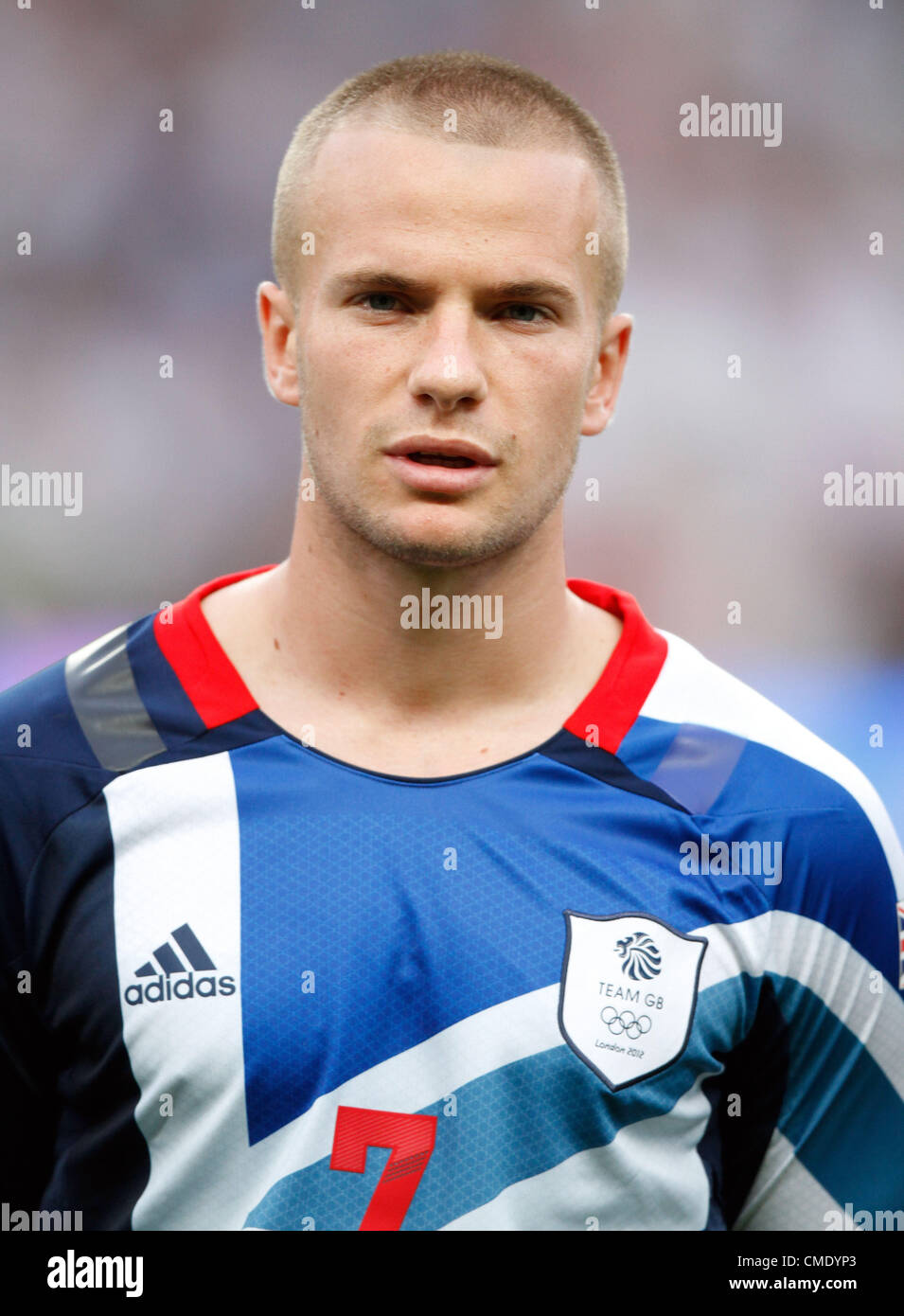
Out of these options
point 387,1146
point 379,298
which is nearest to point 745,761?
point 387,1146

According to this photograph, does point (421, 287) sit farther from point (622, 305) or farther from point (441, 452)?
point (622, 305)

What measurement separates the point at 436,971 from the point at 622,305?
177 inches

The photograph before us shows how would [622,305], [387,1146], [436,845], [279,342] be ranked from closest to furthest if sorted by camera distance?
[387,1146] → [436,845] → [279,342] → [622,305]

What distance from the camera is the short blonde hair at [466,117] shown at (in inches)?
77.2

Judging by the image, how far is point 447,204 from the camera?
6.17 ft

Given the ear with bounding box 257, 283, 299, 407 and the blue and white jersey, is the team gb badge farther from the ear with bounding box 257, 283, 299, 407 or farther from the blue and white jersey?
the ear with bounding box 257, 283, 299, 407

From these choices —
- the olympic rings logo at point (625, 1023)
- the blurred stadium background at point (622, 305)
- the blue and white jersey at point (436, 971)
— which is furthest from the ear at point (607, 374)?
the blurred stadium background at point (622, 305)

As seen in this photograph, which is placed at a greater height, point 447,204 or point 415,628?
point 447,204

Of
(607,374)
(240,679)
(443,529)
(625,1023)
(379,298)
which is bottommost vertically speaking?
(625,1023)

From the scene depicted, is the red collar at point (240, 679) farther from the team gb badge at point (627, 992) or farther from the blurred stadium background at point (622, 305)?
the blurred stadium background at point (622, 305)

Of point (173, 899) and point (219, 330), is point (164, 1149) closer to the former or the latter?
point (173, 899)

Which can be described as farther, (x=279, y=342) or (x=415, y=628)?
(x=279, y=342)

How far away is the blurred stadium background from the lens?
5.26 meters

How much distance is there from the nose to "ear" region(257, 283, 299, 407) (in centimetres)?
30
